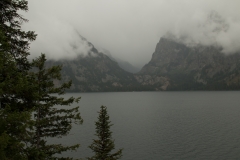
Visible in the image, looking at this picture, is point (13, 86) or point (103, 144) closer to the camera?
point (13, 86)

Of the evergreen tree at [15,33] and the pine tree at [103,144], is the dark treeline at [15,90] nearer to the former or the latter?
the evergreen tree at [15,33]

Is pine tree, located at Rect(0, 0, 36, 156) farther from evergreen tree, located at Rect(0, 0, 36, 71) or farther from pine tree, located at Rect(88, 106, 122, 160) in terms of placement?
pine tree, located at Rect(88, 106, 122, 160)

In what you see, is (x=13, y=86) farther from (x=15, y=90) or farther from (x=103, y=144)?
(x=103, y=144)

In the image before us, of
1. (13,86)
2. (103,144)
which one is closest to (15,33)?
(13,86)

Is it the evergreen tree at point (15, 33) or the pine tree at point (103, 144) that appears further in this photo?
the pine tree at point (103, 144)

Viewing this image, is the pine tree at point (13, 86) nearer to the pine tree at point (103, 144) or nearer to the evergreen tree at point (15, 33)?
the evergreen tree at point (15, 33)

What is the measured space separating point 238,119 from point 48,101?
111651 millimetres

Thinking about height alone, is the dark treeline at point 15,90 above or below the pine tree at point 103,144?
above

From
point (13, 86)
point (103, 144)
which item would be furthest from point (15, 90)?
point (103, 144)

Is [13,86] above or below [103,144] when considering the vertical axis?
above

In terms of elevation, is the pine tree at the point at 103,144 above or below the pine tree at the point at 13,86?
below

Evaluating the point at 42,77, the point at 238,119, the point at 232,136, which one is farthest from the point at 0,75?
the point at 238,119

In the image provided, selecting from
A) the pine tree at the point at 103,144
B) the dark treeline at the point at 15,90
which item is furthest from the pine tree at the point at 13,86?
the pine tree at the point at 103,144

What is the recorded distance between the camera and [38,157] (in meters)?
10.9
